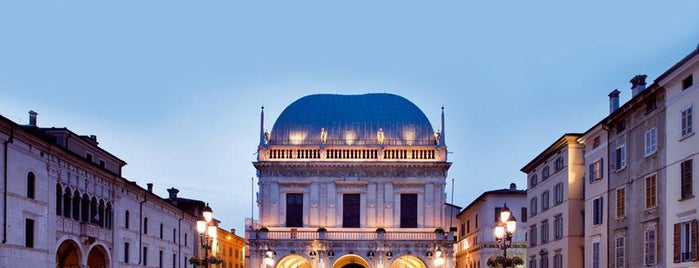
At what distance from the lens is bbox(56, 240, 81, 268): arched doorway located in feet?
173

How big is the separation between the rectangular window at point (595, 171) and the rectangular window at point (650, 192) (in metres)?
7.76

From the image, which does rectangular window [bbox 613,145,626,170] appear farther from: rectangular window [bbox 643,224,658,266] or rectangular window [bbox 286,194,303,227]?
rectangular window [bbox 286,194,303,227]

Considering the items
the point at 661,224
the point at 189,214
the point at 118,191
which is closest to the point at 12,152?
the point at 118,191

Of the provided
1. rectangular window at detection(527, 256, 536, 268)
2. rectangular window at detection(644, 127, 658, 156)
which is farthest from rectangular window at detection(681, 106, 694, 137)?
rectangular window at detection(527, 256, 536, 268)

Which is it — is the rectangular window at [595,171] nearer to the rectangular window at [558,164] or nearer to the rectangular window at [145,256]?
A: the rectangular window at [558,164]

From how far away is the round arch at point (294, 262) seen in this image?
87.3 metres

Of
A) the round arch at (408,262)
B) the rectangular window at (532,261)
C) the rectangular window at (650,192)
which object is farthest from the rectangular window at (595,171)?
the round arch at (408,262)

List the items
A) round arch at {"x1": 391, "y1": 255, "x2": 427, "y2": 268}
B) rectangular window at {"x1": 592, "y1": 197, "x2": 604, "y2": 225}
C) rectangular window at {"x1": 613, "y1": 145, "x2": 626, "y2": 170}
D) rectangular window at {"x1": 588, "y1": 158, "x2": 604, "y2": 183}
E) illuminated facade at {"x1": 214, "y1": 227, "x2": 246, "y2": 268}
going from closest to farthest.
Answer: rectangular window at {"x1": 613, "y1": 145, "x2": 626, "y2": 170} < rectangular window at {"x1": 592, "y1": 197, "x2": 604, "y2": 225} < rectangular window at {"x1": 588, "y1": 158, "x2": 604, "y2": 183} < round arch at {"x1": 391, "y1": 255, "x2": 427, "y2": 268} < illuminated facade at {"x1": 214, "y1": 227, "x2": 246, "y2": 268}

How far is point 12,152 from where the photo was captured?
41750 millimetres

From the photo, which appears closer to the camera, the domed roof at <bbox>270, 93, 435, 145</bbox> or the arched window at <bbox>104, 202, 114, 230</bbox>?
the arched window at <bbox>104, 202, 114, 230</bbox>

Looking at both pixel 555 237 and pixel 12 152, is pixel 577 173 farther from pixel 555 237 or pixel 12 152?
pixel 12 152

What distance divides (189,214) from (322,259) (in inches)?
485

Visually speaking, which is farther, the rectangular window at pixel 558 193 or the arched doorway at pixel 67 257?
the rectangular window at pixel 558 193

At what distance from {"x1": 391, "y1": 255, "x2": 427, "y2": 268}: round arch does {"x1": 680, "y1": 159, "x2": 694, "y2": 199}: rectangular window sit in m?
54.0
